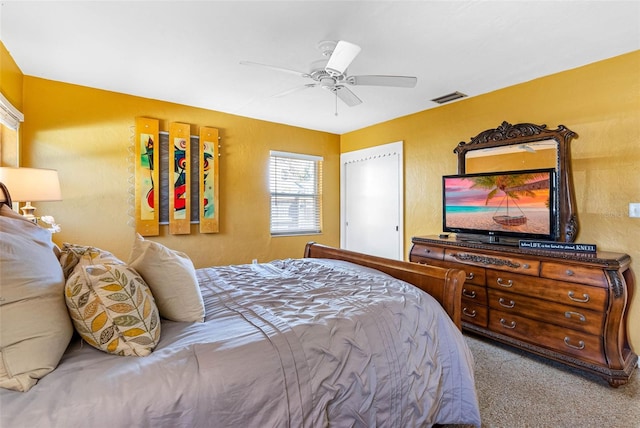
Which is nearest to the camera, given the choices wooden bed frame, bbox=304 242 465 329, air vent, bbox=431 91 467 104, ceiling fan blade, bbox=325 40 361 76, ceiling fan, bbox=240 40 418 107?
wooden bed frame, bbox=304 242 465 329

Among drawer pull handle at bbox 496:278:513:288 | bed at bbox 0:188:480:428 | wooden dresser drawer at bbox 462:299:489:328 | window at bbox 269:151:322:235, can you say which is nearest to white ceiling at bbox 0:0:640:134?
window at bbox 269:151:322:235

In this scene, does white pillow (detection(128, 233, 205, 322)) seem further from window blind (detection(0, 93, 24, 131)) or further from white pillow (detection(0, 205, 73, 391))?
window blind (detection(0, 93, 24, 131))

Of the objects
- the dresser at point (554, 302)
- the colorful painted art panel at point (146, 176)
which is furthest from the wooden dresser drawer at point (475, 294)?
the colorful painted art panel at point (146, 176)

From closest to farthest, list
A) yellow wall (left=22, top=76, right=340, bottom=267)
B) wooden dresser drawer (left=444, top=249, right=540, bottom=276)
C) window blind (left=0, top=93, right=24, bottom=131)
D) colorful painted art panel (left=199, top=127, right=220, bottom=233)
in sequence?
window blind (left=0, top=93, right=24, bottom=131) → wooden dresser drawer (left=444, top=249, right=540, bottom=276) → yellow wall (left=22, top=76, right=340, bottom=267) → colorful painted art panel (left=199, top=127, right=220, bottom=233)

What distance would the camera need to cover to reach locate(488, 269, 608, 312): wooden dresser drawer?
2.20 m

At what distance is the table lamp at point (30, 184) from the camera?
2.19 m

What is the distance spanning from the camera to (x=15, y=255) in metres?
1.00

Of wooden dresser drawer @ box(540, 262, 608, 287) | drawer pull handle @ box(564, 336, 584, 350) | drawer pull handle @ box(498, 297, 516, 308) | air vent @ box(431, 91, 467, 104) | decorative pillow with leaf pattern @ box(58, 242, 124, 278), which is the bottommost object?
drawer pull handle @ box(564, 336, 584, 350)

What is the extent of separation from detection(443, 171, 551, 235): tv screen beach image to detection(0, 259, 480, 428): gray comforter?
1.69m

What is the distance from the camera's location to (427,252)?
330 cm

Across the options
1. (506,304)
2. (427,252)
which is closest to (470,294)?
(506,304)

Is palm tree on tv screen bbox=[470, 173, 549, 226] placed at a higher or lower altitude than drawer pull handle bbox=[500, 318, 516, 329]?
higher

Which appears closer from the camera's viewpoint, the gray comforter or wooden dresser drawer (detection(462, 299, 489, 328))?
the gray comforter

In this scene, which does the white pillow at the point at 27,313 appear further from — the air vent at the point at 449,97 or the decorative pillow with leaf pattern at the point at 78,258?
the air vent at the point at 449,97
